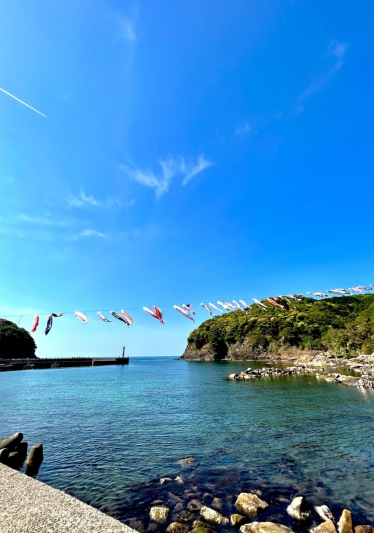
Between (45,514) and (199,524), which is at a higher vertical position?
(45,514)

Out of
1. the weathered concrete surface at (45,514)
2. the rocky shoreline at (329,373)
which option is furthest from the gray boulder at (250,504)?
the rocky shoreline at (329,373)

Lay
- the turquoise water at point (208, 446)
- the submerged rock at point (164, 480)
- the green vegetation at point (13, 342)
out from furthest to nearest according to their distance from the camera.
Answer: the green vegetation at point (13, 342) → the submerged rock at point (164, 480) → the turquoise water at point (208, 446)

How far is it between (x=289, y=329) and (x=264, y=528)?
129 metres

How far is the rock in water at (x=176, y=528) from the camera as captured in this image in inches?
300

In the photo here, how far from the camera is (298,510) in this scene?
8.22 metres

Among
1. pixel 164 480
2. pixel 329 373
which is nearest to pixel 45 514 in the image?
pixel 164 480

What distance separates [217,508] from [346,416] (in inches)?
656

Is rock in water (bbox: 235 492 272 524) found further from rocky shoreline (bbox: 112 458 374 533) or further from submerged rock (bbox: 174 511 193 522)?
submerged rock (bbox: 174 511 193 522)

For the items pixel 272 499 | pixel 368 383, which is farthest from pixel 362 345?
pixel 272 499

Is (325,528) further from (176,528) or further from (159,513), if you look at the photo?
(159,513)

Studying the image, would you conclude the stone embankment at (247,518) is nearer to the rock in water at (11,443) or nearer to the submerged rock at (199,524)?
the submerged rock at (199,524)

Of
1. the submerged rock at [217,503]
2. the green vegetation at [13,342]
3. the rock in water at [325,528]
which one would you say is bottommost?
the submerged rock at [217,503]

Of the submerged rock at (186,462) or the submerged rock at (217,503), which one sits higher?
the submerged rock at (186,462)

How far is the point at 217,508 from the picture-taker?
29.0 feet
